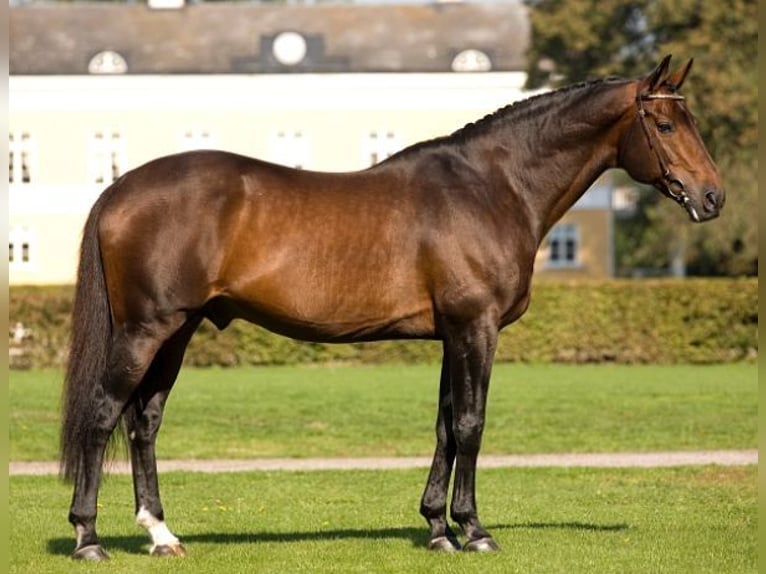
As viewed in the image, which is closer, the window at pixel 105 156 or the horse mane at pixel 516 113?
the horse mane at pixel 516 113

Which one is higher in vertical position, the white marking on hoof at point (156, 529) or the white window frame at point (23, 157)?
the white window frame at point (23, 157)

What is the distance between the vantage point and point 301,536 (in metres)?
10.2

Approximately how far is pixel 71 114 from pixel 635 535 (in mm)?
49101

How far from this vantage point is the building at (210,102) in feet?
185

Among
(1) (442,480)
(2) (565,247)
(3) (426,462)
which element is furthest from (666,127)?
(2) (565,247)

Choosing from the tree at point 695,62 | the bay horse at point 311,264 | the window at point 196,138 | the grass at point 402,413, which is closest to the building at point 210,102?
the window at point 196,138

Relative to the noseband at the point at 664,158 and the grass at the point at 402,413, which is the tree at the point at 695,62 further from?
the noseband at the point at 664,158

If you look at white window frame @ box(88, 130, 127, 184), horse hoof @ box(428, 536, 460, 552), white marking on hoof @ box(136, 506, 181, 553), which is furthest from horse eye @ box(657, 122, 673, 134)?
white window frame @ box(88, 130, 127, 184)

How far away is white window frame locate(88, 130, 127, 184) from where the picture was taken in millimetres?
56875

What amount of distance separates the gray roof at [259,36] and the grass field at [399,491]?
33.2 m

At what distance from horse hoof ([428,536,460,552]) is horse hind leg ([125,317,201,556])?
147 cm

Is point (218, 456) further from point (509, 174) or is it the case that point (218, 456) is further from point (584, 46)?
point (584, 46)

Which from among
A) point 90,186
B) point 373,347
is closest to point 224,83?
point 90,186

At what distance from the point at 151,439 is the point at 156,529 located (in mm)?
525
